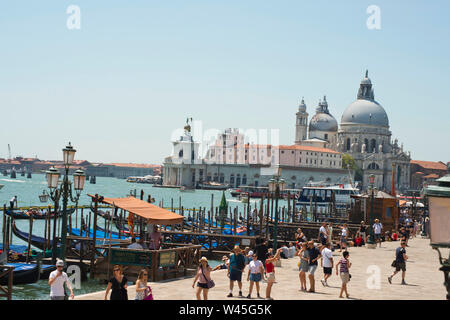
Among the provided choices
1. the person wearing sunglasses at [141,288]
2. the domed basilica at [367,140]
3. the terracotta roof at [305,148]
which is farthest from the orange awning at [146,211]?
the domed basilica at [367,140]

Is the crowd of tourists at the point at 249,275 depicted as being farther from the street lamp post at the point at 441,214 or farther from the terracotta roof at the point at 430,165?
the terracotta roof at the point at 430,165

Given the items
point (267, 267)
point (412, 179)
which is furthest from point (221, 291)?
point (412, 179)

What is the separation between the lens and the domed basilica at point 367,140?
415 feet

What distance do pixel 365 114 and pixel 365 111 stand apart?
69 cm

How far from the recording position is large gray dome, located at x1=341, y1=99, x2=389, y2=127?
128375 millimetres

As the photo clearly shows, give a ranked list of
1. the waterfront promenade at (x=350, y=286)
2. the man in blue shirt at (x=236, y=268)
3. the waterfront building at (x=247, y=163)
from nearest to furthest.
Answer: the man in blue shirt at (x=236, y=268) < the waterfront promenade at (x=350, y=286) < the waterfront building at (x=247, y=163)

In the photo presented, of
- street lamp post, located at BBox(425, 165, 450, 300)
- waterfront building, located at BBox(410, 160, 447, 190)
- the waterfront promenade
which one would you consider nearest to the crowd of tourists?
the waterfront promenade

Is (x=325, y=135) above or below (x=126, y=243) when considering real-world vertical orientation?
above

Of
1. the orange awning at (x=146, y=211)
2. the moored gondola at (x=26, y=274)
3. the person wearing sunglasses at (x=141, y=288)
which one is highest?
the orange awning at (x=146, y=211)

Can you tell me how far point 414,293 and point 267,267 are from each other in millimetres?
2795

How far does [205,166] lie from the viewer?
123m

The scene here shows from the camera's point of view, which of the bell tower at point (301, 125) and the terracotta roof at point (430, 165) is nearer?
the bell tower at point (301, 125)

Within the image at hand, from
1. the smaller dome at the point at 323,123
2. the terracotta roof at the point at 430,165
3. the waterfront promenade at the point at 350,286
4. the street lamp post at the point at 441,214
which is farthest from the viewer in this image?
the terracotta roof at the point at 430,165
